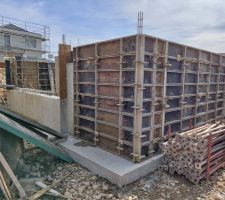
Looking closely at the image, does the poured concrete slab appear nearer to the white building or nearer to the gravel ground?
the gravel ground

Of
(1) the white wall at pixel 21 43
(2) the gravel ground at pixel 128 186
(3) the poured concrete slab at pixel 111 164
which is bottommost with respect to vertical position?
(2) the gravel ground at pixel 128 186

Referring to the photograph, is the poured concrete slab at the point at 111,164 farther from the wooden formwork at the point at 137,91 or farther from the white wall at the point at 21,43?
the white wall at the point at 21,43

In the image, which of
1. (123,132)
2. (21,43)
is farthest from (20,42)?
(123,132)

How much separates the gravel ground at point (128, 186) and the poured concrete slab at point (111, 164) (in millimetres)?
139

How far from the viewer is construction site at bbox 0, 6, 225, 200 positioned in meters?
4.86

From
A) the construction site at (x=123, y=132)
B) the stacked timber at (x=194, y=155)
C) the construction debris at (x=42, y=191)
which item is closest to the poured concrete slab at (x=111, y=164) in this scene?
the construction site at (x=123, y=132)

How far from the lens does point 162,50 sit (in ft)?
18.6

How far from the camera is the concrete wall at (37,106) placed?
25.1 ft

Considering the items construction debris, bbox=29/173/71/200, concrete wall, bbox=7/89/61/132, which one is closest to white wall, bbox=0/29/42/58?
concrete wall, bbox=7/89/61/132

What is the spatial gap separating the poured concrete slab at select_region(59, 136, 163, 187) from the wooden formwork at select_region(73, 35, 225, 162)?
9.4 inches

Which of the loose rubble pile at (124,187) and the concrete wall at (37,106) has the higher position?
the concrete wall at (37,106)

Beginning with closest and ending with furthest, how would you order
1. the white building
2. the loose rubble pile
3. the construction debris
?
1. the construction debris
2. the loose rubble pile
3. the white building

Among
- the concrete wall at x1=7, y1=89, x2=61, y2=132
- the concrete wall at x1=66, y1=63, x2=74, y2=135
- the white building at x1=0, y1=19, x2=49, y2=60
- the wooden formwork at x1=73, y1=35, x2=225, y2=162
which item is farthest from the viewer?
the white building at x1=0, y1=19, x2=49, y2=60

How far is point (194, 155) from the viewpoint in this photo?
5.00 m
